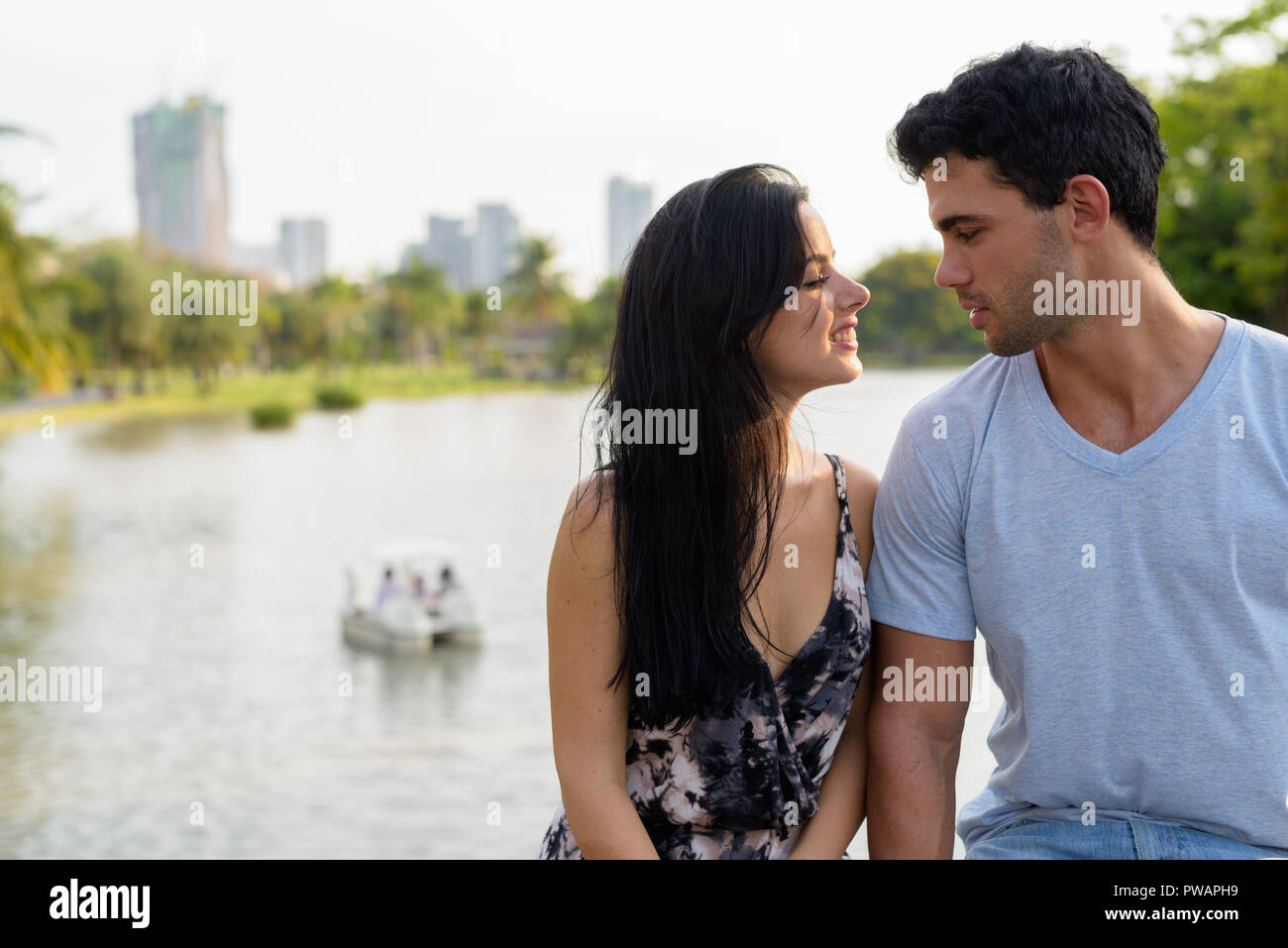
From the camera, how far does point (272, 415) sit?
5403cm

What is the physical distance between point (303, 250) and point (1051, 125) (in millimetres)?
95600

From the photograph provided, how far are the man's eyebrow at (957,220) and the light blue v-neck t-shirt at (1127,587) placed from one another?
0.98 ft

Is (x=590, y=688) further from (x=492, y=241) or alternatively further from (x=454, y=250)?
(x=454, y=250)

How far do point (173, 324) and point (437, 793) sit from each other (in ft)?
151

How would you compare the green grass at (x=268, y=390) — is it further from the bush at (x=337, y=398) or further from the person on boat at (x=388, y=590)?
the person on boat at (x=388, y=590)

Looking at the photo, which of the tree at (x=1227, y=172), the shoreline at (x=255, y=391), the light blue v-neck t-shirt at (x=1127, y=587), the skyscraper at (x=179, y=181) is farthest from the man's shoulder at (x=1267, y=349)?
the skyscraper at (x=179, y=181)

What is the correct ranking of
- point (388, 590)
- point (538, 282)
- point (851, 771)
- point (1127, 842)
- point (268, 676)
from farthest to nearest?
point (538, 282)
point (388, 590)
point (268, 676)
point (851, 771)
point (1127, 842)

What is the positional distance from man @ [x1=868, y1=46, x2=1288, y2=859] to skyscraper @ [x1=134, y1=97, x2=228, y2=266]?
84105 mm

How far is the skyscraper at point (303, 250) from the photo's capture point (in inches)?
3226

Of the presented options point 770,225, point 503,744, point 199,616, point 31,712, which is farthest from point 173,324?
point 770,225

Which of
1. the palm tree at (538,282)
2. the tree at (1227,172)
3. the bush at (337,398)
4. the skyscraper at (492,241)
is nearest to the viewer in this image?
the tree at (1227,172)

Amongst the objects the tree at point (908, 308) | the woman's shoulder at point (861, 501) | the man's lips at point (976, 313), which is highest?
the tree at point (908, 308)

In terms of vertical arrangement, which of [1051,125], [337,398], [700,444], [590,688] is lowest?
[590,688]

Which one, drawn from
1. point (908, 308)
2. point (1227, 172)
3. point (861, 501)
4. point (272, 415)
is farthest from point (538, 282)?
point (861, 501)
